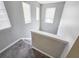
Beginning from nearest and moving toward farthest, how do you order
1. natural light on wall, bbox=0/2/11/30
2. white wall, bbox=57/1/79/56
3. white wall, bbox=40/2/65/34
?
1. white wall, bbox=57/1/79/56
2. natural light on wall, bbox=0/2/11/30
3. white wall, bbox=40/2/65/34

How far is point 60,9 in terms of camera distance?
13.7 ft

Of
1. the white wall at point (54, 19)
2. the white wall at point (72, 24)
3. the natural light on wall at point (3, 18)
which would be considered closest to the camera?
the white wall at point (72, 24)

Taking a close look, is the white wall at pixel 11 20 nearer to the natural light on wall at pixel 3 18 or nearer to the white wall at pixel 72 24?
the natural light on wall at pixel 3 18

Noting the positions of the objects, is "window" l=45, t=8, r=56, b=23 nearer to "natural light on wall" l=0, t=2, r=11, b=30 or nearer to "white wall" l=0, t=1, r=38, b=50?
"white wall" l=0, t=1, r=38, b=50

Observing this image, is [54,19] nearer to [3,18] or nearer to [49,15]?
[49,15]

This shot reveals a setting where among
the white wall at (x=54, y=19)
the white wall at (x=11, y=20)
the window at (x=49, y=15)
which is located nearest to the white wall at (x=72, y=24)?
the white wall at (x=11, y=20)

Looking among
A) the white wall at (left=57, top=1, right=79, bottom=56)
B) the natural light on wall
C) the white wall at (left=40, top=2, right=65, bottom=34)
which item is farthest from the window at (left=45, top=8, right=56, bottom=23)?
the natural light on wall

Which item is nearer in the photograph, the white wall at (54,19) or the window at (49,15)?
the white wall at (54,19)

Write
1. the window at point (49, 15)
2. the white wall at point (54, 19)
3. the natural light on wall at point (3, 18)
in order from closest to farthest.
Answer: the natural light on wall at point (3, 18) < the white wall at point (54, 19) < the window at point (49, 15)

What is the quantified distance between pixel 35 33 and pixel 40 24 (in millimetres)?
3337

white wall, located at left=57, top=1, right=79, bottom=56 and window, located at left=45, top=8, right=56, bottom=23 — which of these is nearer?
white wall, located at left=57, top=1, right=79, bottom=56

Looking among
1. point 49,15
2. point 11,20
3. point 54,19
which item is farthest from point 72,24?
point 49,15

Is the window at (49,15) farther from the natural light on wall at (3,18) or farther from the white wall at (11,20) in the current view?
the natural light on wall at (3,18)

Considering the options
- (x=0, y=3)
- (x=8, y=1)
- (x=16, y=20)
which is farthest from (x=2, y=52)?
(x=8, y=1)
